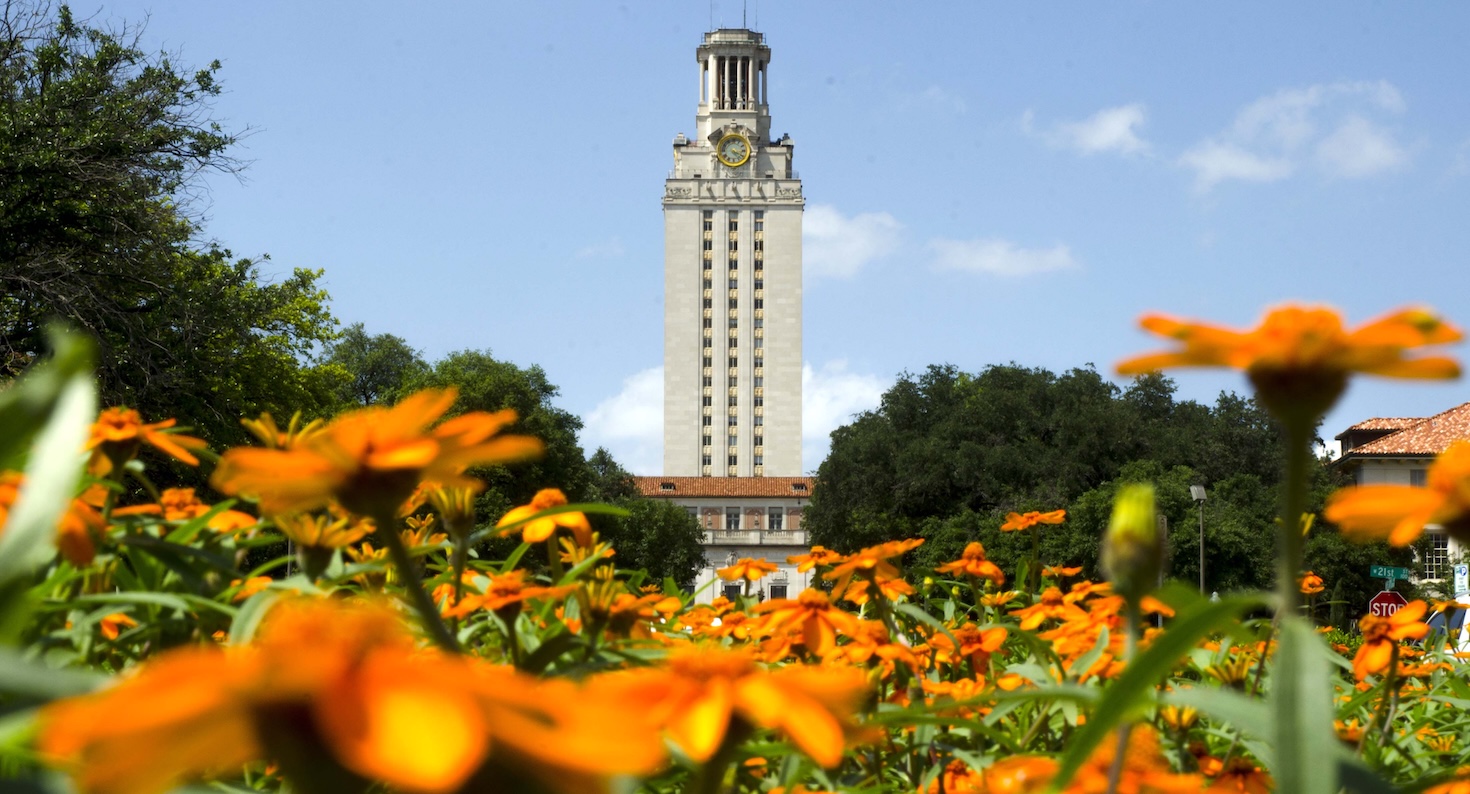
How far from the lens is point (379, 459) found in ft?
2.42

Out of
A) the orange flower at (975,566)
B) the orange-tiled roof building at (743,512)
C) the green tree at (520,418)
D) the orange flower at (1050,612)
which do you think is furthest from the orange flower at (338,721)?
the orange-tiled roof building at (743,512)

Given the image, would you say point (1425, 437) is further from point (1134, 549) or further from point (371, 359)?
point (1134, 549)

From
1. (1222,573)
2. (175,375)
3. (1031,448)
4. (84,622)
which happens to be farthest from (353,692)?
(1031,448)

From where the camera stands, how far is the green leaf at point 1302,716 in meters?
0.61

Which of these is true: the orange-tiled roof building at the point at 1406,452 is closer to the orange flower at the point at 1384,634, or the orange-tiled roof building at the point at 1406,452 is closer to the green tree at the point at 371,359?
the green tree at the point at 371,359

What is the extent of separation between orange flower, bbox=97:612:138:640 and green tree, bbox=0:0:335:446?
10.4 meters

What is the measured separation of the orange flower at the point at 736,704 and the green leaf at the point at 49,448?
0.25m

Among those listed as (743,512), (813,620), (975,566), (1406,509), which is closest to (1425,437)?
(743,512)

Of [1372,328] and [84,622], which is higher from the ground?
[1372,328]

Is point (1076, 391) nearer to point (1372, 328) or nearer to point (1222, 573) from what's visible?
point (1222, 573)

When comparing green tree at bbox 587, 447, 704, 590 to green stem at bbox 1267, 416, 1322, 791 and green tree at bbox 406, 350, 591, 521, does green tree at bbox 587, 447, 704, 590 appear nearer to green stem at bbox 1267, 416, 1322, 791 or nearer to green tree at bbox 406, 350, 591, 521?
green tree at bbox 406, 350, 591, 521

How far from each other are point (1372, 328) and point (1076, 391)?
31089mm

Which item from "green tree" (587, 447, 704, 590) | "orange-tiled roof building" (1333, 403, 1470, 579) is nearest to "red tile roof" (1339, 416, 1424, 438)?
"orange-tiled roof building" (1333, 403, 1470, 579)

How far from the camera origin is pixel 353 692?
1.35 ft
